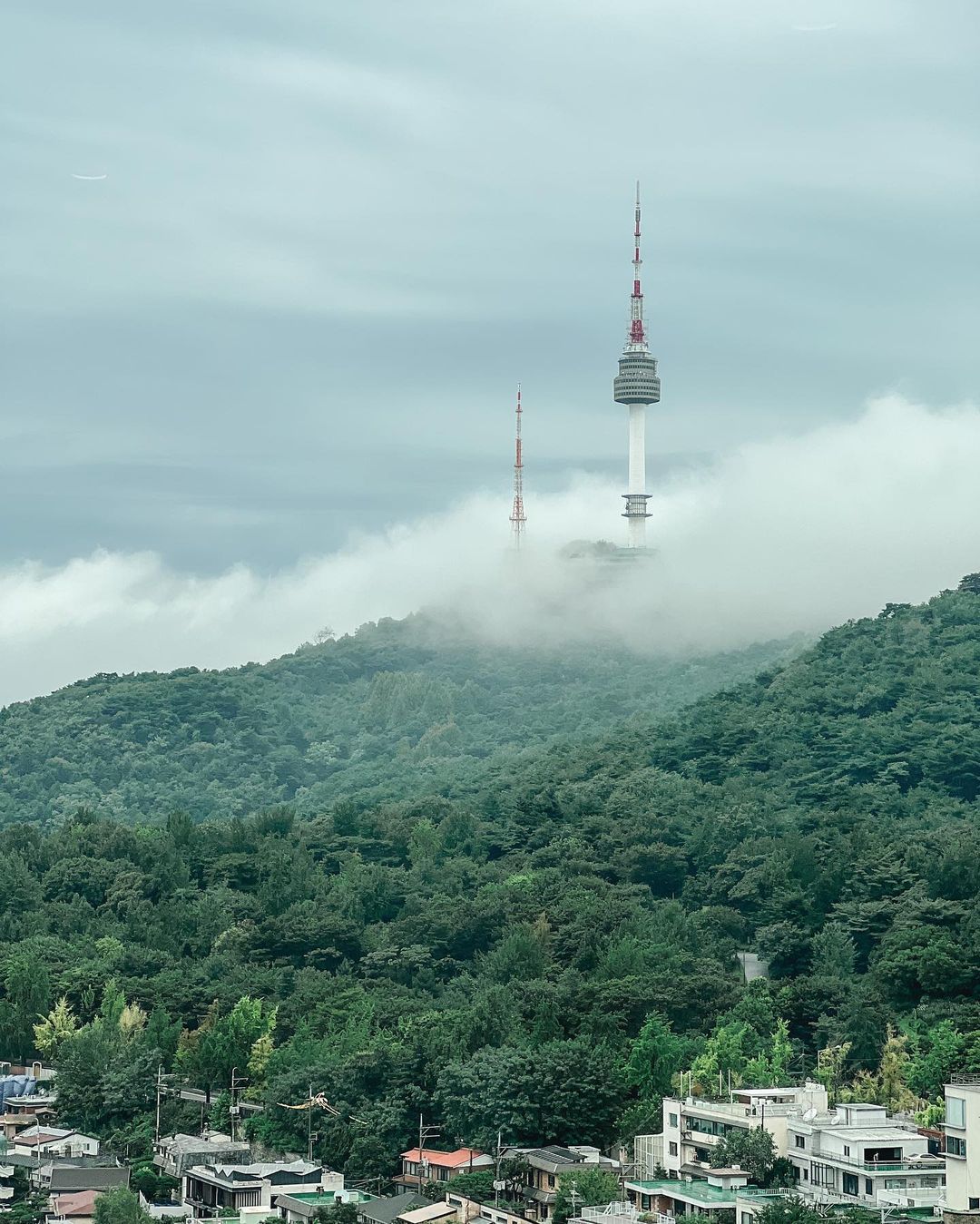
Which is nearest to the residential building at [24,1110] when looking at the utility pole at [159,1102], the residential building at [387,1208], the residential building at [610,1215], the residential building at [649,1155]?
the utility pole at [159,1102]

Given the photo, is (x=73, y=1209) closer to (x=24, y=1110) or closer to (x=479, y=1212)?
(x=479, y=1212)

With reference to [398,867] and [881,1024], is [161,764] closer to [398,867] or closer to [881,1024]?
[398,867]

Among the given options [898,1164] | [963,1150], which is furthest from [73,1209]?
[963,1150]

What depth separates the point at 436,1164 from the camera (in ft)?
165

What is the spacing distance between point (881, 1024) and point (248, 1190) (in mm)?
15588

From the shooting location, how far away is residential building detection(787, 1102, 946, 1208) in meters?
42.5

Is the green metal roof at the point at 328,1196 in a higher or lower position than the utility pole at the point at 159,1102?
lower

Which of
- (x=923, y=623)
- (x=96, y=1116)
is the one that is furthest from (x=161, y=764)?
(x=96, y=1116)

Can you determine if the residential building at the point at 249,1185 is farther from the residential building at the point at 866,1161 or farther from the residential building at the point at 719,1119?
the residential building at the point at 866,1161

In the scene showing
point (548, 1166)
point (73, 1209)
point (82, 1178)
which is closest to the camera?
point (548, 1166)

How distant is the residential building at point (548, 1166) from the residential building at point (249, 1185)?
401cm

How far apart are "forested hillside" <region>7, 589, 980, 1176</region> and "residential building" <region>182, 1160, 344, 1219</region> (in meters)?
1.65

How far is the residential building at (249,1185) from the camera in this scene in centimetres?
4950

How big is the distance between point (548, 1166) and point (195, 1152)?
8.63 m
